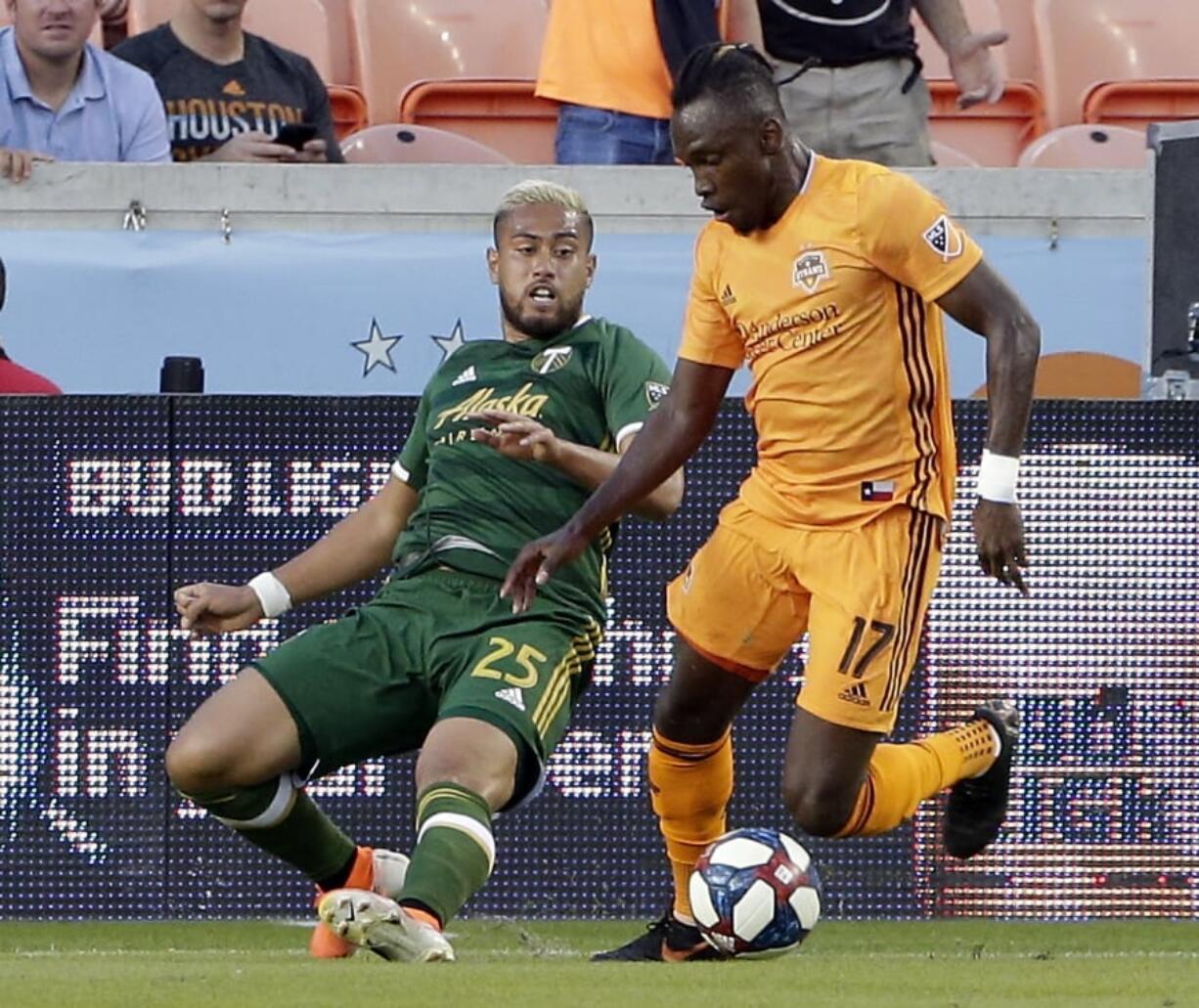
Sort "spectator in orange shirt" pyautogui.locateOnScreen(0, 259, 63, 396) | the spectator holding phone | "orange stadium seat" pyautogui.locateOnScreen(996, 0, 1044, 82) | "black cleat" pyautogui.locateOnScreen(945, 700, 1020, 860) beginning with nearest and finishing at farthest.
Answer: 1. "black cleat" pyautogui.locateOnScreen(945, 700, 1020, 860)
2. "spectator in orange shirt" pyautogui.locateOnScreen(0, 259, 63, 396)
3. the spectator holding phone
4. "orange stadium seat" pyautogui.locateOnScreen(996, 0, 1044, 82)

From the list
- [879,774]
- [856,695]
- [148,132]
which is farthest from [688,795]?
[148,132]

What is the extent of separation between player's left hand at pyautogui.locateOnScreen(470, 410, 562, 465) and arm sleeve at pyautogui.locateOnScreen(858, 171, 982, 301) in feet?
2.88

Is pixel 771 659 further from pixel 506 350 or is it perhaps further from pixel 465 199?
pixel 465 199

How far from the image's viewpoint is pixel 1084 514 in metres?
8.54

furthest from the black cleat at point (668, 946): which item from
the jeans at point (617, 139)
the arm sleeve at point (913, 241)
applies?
the jeans at point (617, 139)

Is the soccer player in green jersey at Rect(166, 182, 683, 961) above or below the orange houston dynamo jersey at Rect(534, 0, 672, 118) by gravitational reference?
below

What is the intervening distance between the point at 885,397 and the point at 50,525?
3.06 meters

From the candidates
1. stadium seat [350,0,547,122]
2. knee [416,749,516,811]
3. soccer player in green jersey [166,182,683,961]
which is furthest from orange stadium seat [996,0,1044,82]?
knee [416,749,516,811]

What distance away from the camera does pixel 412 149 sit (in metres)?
11.2

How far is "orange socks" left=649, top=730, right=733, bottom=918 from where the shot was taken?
22.7 feet

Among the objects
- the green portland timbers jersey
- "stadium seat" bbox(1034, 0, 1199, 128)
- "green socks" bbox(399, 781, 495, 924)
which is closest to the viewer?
"green socks" bbox(399, 781, 495, 924)

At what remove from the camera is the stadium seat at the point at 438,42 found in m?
12.6

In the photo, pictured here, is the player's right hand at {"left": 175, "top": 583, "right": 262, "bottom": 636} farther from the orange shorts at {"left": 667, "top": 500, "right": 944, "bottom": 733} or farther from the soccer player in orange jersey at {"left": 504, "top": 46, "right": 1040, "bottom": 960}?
the orange shorts at {"left": 667, "top": 500, "right": 944, "bottom": 733}

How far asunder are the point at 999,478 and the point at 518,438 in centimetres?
113
